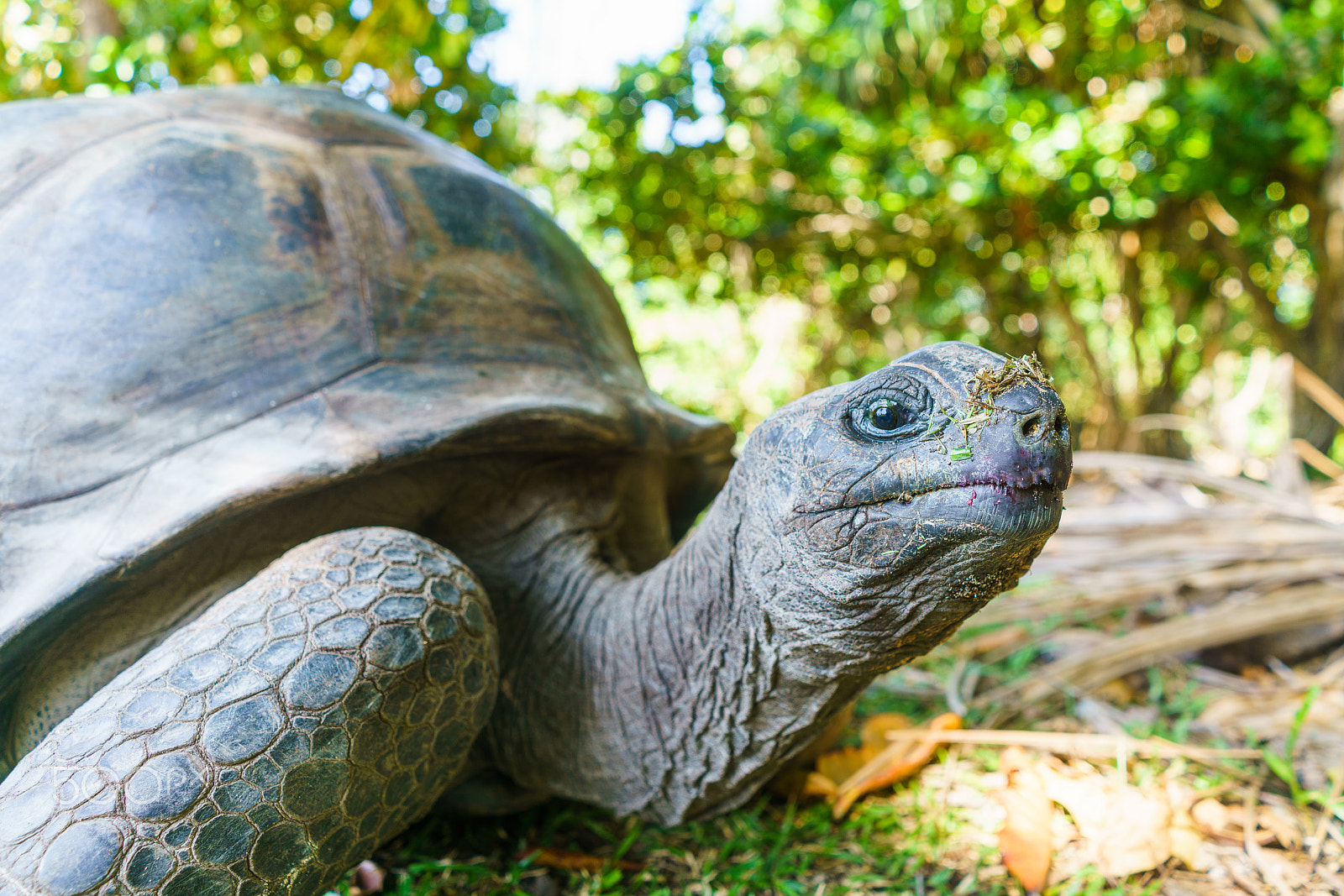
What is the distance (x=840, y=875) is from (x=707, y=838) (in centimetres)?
27

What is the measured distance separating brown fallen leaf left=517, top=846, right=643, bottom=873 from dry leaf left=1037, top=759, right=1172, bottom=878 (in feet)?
2.64

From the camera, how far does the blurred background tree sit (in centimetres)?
387

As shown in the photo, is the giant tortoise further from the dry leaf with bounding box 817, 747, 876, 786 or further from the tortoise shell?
the dry leaf with bounding box 817, 747, 876, 786

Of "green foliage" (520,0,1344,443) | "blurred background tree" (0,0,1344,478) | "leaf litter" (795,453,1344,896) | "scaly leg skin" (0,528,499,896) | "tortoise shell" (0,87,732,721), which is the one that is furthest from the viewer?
"green foliage" (520,0,1344,443)

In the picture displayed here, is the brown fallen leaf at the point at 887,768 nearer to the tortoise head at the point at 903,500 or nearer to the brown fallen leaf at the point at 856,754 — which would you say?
the brown fallen leaf at the point at 856,754

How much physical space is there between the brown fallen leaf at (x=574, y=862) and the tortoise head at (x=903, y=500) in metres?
0.61

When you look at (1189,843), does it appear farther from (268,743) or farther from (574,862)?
(268,743)

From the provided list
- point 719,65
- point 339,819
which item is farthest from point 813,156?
point 339,819

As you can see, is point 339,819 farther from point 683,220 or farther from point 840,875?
point 683,220

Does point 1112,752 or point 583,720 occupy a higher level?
point 583,720

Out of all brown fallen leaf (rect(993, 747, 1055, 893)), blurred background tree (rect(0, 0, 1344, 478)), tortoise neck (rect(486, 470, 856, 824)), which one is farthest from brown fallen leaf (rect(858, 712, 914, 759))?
blurred background tree (rect(0, 0, 1344, 478))

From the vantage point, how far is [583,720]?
1535 mm

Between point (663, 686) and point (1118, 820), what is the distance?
2.69 ft

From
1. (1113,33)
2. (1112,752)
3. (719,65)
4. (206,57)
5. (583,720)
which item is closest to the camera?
(583,720)
